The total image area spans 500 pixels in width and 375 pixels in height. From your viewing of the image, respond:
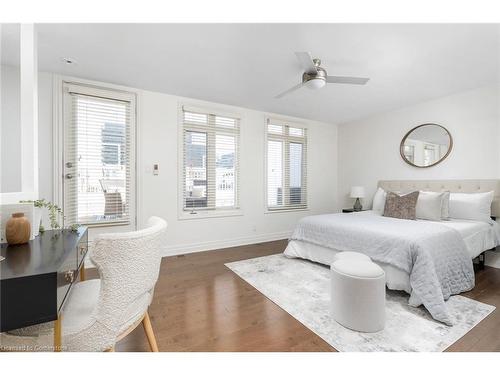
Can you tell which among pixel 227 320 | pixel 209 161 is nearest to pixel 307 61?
pixel 209 161

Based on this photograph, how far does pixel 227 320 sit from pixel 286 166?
328 centimetres

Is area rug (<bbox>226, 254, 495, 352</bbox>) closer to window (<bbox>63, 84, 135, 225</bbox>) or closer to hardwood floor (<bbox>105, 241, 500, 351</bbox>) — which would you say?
hardwood floor (<bbox>105, 241, 500, 351</bbox>)

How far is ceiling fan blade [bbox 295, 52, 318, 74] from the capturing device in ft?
6.66

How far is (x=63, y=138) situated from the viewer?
9.39 feet

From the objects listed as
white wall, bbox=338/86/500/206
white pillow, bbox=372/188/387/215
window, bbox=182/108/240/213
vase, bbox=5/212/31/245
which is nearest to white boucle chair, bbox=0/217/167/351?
vase, bbox=5/212/31/245

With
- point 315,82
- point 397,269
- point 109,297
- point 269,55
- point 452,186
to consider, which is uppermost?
point 269,55

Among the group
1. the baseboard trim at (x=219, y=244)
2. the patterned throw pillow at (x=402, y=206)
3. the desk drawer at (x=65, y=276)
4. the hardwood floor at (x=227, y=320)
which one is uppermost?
the patterned throw pillow at (x=402, y=206)

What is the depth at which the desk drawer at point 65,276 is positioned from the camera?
97 cm

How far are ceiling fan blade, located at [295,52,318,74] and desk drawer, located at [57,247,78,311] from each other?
2.17 m

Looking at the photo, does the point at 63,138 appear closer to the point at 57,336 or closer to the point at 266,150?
the point at 57,336

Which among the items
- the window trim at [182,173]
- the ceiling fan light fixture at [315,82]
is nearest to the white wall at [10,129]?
the window trim at [182,173]

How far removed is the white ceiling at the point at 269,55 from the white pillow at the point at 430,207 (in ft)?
4.92

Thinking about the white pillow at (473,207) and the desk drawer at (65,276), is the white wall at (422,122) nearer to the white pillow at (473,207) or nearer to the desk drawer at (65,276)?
the white pillow at (473,207)
